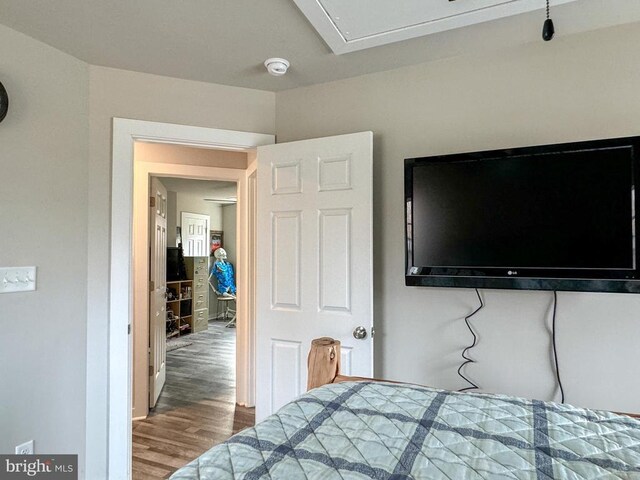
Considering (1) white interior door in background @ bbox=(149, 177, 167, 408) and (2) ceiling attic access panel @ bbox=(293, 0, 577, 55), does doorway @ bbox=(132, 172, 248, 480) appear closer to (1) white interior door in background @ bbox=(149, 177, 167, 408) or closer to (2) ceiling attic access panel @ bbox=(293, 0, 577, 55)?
(1) white interior door in background @ bbox=(149, 177, 167, 408)

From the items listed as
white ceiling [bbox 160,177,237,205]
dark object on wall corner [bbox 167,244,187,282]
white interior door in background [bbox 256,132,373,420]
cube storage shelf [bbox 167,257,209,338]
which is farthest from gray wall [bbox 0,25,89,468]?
dark object on wall corner [bbox 167,244,187,282]

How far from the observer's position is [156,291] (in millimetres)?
3424

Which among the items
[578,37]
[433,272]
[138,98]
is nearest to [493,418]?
[433,272]

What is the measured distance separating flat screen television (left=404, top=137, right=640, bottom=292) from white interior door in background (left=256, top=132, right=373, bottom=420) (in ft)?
0.95

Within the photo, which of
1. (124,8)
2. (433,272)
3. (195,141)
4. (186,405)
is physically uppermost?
(124,8)

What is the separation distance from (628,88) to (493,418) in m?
1.70

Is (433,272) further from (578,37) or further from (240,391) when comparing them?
(240,391)

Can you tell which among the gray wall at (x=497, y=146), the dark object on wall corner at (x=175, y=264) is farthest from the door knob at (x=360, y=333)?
the dark object on wall corner at (x=175, y=264)

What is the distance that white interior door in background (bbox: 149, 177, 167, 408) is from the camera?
3312 millimetres

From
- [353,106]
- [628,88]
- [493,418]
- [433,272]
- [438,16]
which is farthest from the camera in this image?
[353,106]

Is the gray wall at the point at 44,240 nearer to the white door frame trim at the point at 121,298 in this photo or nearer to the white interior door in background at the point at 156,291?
the white door frame trim at the point at 121,298

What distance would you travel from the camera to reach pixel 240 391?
11.4ft

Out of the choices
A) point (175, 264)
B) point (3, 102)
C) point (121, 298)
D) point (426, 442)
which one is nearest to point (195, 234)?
point (175, 264)

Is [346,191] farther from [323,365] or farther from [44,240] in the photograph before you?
[44,240]
